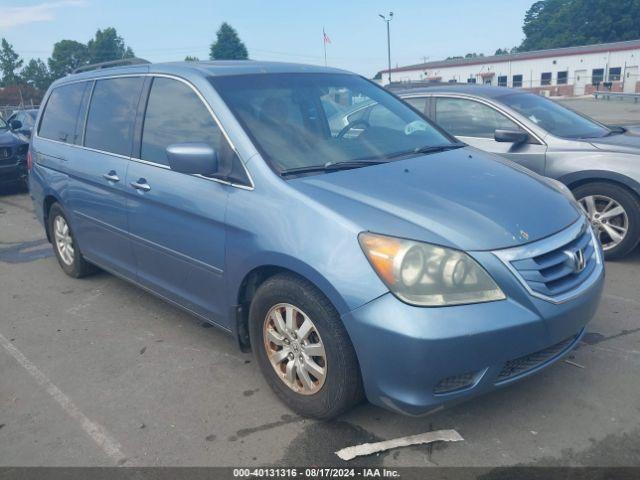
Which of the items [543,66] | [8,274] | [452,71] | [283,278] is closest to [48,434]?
[283,278]

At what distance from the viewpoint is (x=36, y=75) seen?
281ft

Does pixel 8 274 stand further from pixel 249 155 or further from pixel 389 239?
pixel 389 239

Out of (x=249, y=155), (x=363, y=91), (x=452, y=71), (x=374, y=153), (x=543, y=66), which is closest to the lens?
(x=249, y=155)

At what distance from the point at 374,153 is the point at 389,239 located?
1039 mm

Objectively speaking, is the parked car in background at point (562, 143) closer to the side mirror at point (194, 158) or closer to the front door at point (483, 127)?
the front door at point (483, 127)

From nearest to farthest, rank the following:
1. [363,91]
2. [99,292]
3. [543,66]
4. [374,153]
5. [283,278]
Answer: [283,278]
[374,153]
[363,91]
[99,292]
[543,66]

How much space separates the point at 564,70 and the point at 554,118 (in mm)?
57581

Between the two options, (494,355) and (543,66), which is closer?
(494,355)

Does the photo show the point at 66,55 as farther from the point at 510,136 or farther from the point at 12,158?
the point at 510,136

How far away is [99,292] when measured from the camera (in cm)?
502

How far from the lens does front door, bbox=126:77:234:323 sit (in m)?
3.24

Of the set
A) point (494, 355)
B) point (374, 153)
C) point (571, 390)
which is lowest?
point (571, 390)

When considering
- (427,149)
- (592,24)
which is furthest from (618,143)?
(592,24)

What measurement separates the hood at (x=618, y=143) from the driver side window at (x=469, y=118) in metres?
0.75
